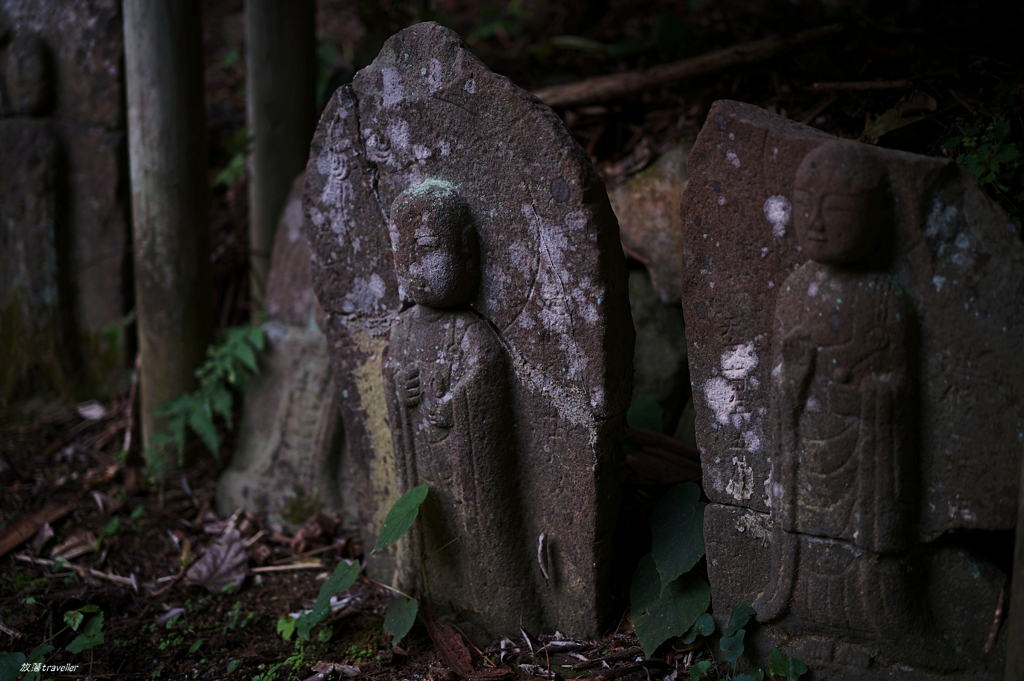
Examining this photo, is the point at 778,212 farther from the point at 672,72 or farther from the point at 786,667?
the point at 672,72

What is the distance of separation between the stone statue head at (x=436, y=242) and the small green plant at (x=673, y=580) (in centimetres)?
101

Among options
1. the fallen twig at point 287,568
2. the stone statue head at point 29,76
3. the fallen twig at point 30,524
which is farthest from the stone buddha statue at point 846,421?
the stone statue head at point 29,76

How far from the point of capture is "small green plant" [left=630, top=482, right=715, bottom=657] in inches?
98.7

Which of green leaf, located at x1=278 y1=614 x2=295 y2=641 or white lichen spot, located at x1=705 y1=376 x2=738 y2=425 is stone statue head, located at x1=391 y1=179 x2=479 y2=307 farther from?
green leaf, located at x1=278 y1=614 x2=295 y2=641

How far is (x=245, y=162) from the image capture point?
14.9 ft

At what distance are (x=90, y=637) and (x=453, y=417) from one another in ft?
5.11

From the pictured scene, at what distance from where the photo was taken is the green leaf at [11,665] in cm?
254

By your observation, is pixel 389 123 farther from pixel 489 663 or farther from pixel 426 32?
pixel 489 663

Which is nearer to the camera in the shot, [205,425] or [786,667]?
[786,667]

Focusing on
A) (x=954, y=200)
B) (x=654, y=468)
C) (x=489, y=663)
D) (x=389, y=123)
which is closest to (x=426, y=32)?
(x=389, y=123)

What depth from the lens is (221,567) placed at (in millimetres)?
3324

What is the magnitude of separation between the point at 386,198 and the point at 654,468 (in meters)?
1.48

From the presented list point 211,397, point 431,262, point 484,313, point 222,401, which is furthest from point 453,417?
point 211,397

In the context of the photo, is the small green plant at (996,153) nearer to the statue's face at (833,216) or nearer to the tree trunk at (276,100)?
the statue's face at (833,216)
